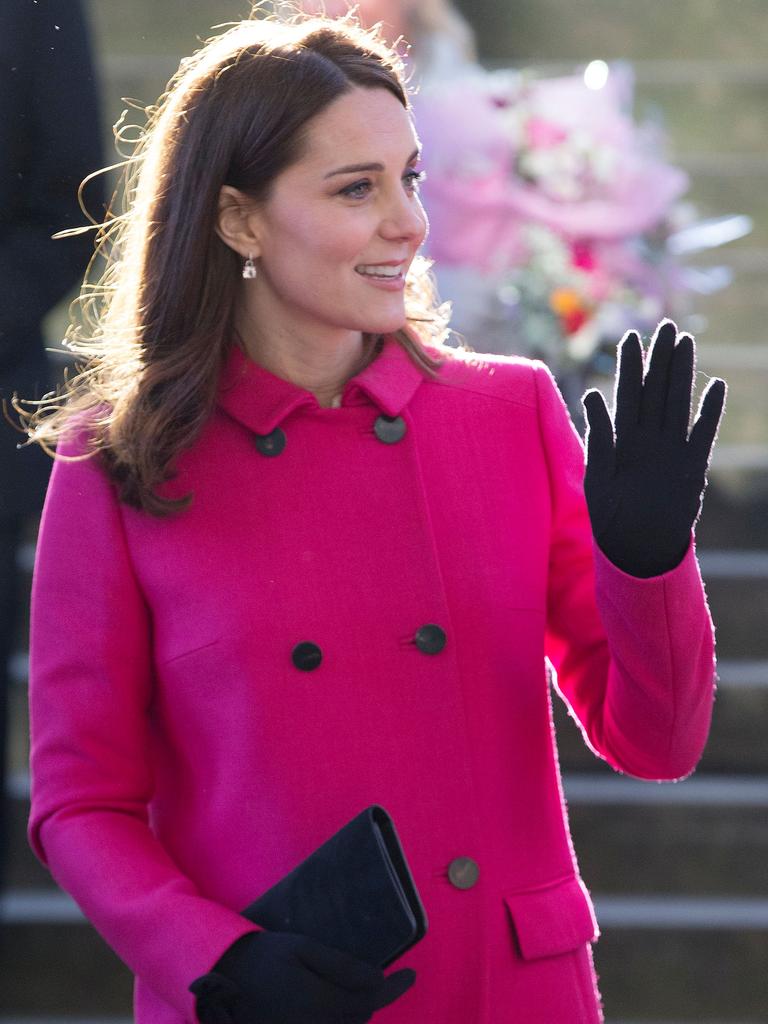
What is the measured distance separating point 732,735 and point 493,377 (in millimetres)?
1885

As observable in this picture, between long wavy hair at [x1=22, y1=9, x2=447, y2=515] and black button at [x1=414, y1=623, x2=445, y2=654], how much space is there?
10.2 inches

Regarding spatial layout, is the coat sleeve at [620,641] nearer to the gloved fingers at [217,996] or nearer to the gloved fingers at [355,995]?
the gloved fingers at [355,995]

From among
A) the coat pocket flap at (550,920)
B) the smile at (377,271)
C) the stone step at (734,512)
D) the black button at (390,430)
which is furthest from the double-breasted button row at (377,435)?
the stone step at (734,512)

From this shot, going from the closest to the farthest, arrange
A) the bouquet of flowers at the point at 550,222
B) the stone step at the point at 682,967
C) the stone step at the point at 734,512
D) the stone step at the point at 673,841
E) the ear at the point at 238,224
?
the ear at the point at 238,224, the stone step at the point at 682,967, the stone step at the point at 673,841, the bouquet of flowers at the point at 550,222, the stone step at the point at 734,512

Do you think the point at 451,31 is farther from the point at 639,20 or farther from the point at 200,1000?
the point at 200,1000

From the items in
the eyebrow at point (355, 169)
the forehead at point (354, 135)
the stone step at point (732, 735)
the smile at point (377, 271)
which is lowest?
the stone step at point (732, 735)

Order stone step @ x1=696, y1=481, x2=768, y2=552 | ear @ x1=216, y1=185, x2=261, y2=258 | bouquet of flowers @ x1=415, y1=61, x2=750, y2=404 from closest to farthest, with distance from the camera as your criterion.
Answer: ear @ x1=216, y1=185, x2=261, y2=258 < bouquet of flowers @ x1=415, y1=61, x2=750, y2=404 < stone step @ x1=696, y1=481, x2=768, y2=552

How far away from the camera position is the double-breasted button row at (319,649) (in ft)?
5.25

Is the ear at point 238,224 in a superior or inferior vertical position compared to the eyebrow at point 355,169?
inferior

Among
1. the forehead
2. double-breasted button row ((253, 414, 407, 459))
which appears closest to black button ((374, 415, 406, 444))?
double-breasted button row ((253, 414, 407, 459))

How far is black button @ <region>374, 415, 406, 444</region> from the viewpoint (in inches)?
67.0

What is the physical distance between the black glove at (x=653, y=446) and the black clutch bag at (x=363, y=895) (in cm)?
33

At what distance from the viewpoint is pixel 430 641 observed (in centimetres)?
161

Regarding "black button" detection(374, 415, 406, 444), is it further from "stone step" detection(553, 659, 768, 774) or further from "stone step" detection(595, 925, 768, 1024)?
"stone step" detection(553, 659, 768, 774)
